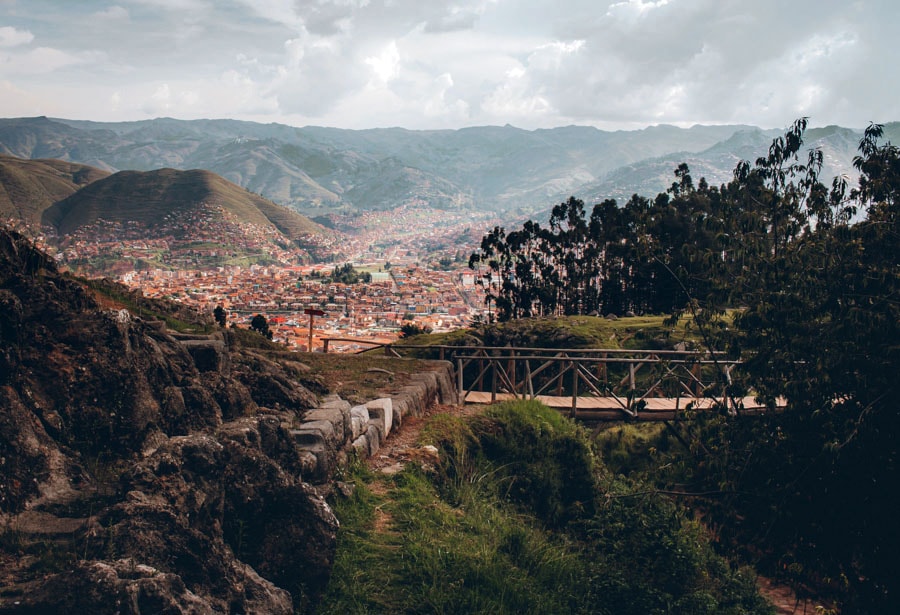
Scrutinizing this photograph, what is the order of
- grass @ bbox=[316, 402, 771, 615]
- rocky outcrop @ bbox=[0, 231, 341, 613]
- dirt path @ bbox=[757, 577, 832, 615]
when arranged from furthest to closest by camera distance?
dirt path @ bbox=[757, 577, 832, 615]
grass @ bbox=[316, 402, 771, 615]
rocky outcrop @ bbox=[0, 231, 341, 613]

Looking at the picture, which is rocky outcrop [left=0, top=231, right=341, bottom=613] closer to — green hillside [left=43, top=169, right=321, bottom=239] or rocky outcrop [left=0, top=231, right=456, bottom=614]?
rocky outcrop [left=0, top=231, right=456, bottom=614]

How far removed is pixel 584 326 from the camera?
84.3ft

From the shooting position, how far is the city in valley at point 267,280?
187 feet

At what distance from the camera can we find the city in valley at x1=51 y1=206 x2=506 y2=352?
56969 millimetres

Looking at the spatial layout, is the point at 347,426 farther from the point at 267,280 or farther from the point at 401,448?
the point at 267,280

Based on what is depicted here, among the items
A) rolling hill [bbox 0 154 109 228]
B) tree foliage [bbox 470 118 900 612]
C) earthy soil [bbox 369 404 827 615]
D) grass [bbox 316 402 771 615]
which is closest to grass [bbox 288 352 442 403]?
earthy soil [bbox 369 404 827 615]

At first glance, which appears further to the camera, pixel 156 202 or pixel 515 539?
pixel 156 202

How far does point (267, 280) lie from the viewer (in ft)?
303

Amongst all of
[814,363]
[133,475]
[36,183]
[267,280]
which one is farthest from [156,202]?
[814,363]

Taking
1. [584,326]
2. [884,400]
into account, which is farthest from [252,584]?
[584,326]

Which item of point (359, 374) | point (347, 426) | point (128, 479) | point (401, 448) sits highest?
point (128, 479)

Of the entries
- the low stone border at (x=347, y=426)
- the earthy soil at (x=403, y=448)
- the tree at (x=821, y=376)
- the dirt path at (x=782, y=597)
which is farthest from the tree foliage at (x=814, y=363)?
the dirt path at (x=782, y=597)

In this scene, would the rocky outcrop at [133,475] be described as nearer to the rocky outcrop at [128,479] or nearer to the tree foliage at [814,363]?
the rocky outcrop at [128,479]

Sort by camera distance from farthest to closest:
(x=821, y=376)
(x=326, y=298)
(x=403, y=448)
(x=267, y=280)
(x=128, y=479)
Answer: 1. (x=267, y=280)
2. (x=326, y=298)
3. (x=403, y=448)
4. (x=821, y=376)
5. (x=128, y=479)
